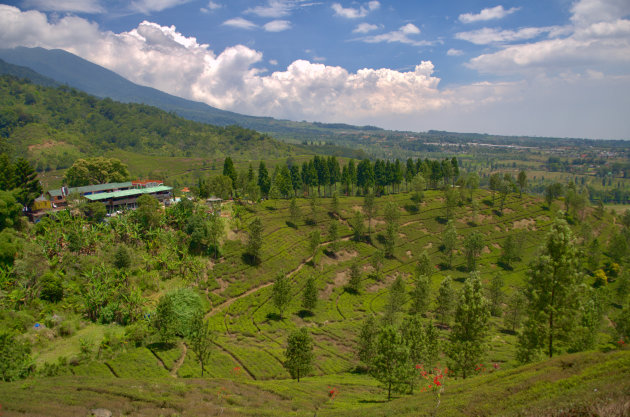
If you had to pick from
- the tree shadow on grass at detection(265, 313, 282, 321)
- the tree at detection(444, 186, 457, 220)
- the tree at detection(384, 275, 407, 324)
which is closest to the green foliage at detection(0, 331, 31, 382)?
the tree shadow on grass at detection(265, 313, 282, 321)

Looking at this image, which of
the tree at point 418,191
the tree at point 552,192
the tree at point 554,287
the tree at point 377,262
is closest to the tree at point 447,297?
the tree at point 377,262

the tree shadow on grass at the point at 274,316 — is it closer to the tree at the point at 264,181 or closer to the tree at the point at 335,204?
the tree at the point at 335,204

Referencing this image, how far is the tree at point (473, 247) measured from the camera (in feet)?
303

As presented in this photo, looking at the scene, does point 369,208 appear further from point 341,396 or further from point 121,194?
point 341,396

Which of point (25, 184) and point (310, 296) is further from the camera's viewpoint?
point (25, 184)

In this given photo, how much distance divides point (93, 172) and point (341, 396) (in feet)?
334

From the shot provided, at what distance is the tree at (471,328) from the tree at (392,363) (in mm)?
5200

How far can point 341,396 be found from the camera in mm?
33094

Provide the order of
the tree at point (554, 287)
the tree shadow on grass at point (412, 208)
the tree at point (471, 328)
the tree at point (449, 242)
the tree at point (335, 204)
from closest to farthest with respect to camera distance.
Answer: the tree at point (554, 287), the tree at point (471, 328), the tree at point (449, 242), the tree at point (335, 204), the tree shadow on grass at point (412, 208)

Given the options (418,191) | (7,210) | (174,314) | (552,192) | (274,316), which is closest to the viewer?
(174,314)

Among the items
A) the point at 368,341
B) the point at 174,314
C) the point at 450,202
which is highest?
the point at 450,202

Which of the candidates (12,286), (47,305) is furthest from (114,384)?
(12,286)

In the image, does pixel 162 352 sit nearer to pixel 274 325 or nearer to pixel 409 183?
pixel 274 325

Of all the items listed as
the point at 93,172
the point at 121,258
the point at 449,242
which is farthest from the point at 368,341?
the point at 93,172
